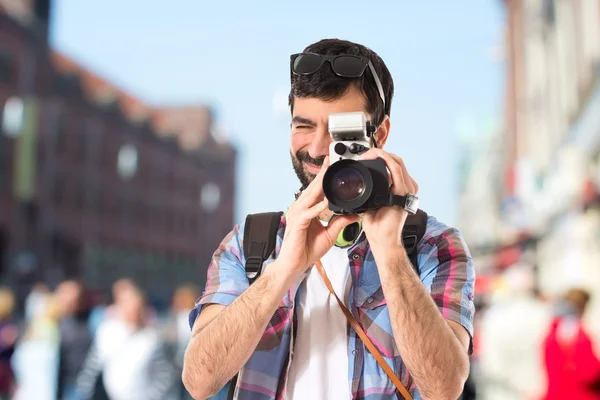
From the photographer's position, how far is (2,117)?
4109cm

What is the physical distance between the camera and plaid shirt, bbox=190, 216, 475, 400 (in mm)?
1927

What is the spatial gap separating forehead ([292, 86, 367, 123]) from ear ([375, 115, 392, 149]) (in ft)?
0.27

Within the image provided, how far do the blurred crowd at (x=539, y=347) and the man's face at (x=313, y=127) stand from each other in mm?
4935

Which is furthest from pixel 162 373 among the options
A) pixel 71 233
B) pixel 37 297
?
pixel 71 233

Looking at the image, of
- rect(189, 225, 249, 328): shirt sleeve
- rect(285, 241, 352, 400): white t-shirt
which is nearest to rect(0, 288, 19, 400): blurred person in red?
rect(189, 225, 249, 328): shirt sleeve

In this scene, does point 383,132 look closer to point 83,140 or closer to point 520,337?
point 520,337

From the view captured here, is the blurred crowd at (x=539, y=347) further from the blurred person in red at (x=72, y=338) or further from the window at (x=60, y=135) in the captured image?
the window at (x=60, y=135)

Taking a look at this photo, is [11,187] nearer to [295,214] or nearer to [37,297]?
[37,297]

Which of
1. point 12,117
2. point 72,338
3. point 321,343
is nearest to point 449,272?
point 321,343

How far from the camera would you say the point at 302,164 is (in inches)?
78.1

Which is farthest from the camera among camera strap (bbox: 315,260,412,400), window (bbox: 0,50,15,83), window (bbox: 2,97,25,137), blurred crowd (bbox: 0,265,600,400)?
window (bbox: 0,50,15,83)

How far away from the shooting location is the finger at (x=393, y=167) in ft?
5.90

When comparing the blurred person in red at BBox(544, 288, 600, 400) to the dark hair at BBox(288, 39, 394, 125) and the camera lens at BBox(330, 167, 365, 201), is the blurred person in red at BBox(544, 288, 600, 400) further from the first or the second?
the camera lens at BBox(330, 167, 365, 201)

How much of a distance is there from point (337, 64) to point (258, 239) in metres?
0.47
